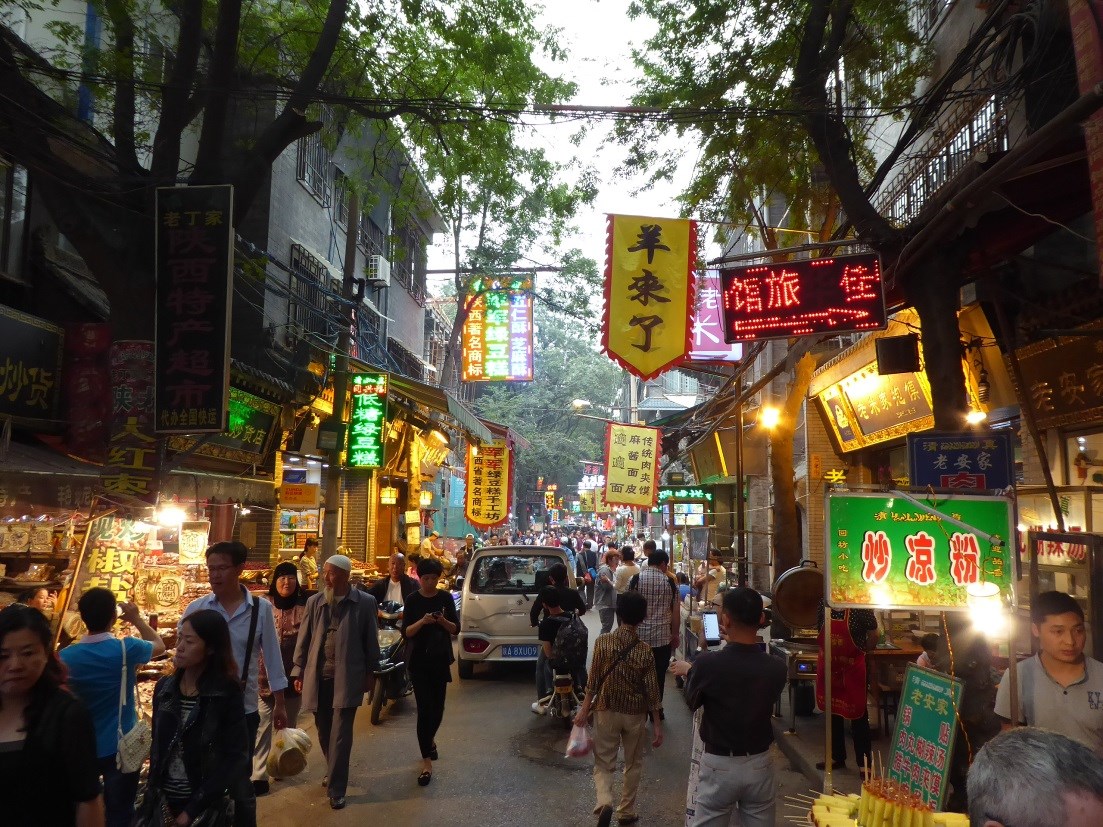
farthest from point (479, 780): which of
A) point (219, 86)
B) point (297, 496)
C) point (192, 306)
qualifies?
point (297, 496)

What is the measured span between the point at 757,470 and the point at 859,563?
60.1ft

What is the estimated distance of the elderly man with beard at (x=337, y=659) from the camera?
6535mm

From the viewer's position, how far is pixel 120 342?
9.18 metres

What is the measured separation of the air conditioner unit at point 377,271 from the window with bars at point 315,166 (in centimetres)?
232

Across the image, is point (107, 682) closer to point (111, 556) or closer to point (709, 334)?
point (111, 556)

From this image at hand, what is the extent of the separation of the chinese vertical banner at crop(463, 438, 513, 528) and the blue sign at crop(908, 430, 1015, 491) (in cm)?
1680

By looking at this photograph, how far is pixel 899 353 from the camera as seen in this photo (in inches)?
356

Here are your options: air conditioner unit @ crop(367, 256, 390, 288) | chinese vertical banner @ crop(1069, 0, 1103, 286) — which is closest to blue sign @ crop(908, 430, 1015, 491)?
chinese vertical banner @ crop(1069, 0, 1103, 286)

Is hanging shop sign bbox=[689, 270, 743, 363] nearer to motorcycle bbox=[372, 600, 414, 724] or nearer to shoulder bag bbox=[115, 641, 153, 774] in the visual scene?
motorcycle bbox=[372, 600, 414, 724]

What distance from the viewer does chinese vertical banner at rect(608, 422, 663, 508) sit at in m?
19.9

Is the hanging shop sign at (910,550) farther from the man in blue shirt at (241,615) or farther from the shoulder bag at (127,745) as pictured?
the shoulder bag at (127,745)

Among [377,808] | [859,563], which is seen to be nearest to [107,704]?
[377,808]

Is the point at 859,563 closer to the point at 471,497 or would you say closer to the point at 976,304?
the point at 976,304

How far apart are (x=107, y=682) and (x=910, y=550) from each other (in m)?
4.68
